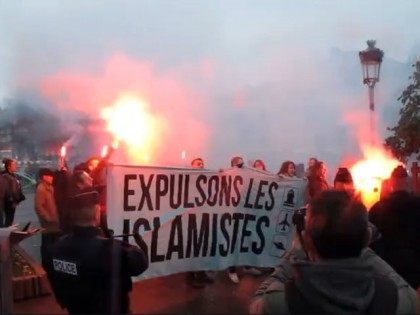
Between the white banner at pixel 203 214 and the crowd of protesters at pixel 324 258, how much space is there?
713 mm

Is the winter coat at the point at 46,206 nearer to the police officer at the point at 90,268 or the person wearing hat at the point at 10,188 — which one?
the person wearing hat at the point at 10,188

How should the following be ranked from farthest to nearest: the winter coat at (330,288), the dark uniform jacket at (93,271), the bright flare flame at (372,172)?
the bright flare flame at (372,172) → the dark uniform jacket at (93,271) → the winter coat at (330,288)

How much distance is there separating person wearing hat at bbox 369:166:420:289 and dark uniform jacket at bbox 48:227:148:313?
5.12ft

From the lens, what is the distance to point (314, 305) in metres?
1.33

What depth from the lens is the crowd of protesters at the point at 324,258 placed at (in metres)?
1.36

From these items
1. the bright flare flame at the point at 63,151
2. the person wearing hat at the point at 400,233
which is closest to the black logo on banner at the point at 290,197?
the person wearing hat at the point at 400,233

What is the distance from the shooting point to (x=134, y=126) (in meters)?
7.60

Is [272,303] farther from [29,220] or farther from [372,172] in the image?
[29,220]

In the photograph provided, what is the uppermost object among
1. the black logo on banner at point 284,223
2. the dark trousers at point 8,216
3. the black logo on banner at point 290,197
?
the black logo on banner at point 290,197

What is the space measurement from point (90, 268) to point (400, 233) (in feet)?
6.06

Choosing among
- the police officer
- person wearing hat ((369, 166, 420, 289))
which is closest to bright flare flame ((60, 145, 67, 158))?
person wearing hat ((369, 166, 420, 289))

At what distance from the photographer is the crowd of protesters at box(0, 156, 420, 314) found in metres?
1.36

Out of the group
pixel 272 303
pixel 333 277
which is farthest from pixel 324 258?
pixel 272 303

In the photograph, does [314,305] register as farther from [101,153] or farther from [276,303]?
[101,153]
